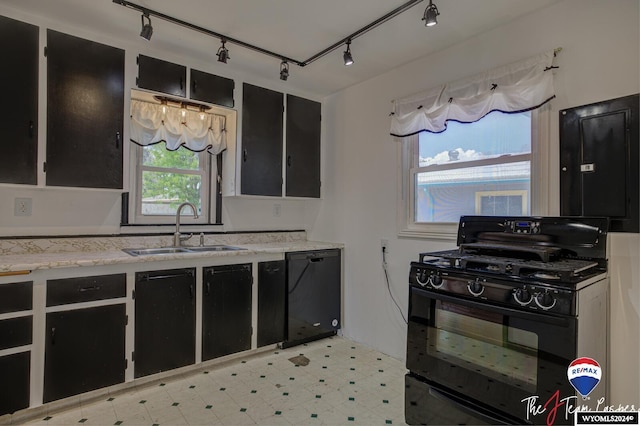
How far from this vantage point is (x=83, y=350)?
2.31 meters

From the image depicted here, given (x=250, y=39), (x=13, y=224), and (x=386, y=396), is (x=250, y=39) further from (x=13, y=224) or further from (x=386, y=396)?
(x=386, y=396)

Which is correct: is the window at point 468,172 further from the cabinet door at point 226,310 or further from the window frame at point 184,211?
the window frame at point 184,211

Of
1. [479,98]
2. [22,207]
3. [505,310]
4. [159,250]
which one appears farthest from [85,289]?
[479,98]

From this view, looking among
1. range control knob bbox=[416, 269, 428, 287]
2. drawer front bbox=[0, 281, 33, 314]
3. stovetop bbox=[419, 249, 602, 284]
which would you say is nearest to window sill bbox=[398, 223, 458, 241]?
stovetop bbox=[419, 249, 602, 284]

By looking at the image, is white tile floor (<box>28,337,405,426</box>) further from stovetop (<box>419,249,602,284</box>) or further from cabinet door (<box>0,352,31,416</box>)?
stovetop (<box>419,249,602,284</box>)

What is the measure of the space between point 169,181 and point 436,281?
255 cm

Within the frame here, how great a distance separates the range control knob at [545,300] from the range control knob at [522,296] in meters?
0.03

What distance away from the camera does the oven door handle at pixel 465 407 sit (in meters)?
1.71

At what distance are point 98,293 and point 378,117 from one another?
268cm

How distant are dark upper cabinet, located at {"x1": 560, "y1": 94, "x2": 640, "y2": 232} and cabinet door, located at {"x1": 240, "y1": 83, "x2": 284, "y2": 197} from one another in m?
2.38

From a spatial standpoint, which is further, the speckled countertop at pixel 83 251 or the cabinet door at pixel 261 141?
the cabinet door at pixel 261 141

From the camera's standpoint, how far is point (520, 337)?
170cm

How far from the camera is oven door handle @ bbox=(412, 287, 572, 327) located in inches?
61.6

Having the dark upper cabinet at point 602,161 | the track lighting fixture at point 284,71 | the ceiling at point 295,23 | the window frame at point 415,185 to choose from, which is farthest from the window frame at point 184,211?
the dark upper cabinet at point 602,161
